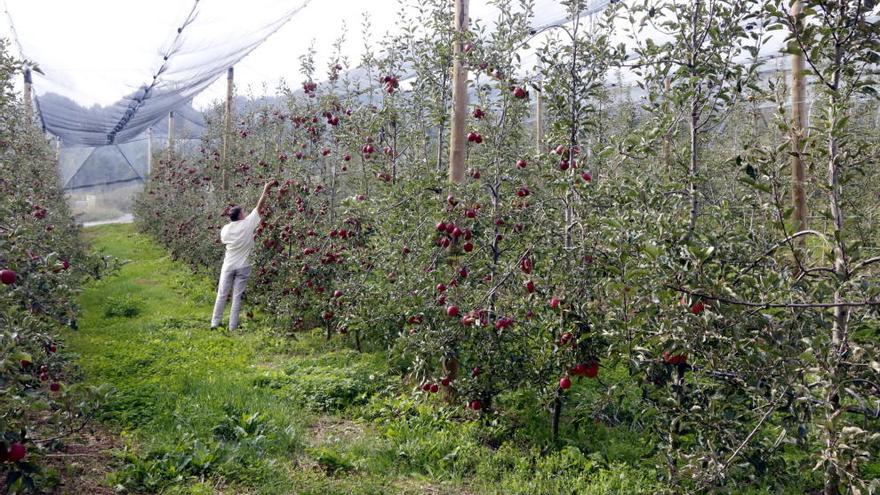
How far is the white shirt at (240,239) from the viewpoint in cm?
712

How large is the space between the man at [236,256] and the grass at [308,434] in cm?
91

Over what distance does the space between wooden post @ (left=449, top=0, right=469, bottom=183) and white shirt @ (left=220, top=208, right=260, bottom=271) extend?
3.49m

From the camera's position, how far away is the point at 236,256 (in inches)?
285

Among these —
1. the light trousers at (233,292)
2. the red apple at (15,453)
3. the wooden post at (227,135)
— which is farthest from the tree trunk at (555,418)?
the wooden post at (227,135)

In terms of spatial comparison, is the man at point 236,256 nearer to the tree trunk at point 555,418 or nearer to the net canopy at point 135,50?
the net canopy at point 135,50

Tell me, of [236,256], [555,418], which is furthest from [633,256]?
[236,256]

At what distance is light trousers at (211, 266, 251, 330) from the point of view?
706 centimetres

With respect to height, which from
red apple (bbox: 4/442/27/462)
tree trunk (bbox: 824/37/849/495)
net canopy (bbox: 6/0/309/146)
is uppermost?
net canopy (bbox: 6/0/309/146)

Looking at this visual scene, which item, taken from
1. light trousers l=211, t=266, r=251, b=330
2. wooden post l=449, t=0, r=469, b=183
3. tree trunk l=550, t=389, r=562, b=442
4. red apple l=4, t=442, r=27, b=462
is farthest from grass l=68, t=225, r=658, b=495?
wooden post l=449, t=0, r=469, b=183

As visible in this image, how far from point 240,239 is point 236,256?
21 centimetres

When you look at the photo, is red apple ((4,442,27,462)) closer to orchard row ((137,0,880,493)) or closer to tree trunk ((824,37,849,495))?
orchard row ((137,0,880,493))

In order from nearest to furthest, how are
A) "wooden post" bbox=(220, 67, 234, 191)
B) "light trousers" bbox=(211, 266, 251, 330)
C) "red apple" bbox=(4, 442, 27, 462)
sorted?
"red apple" bbox=(4, 442, 27, 462) < "light trousers" bbox=(211, 266, 251, 330) < "wooden post" bbox=(220, 67, 234, 191)

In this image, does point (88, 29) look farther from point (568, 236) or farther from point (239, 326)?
point (568, 236)

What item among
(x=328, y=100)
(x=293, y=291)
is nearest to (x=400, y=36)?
(x=328, y=100)
